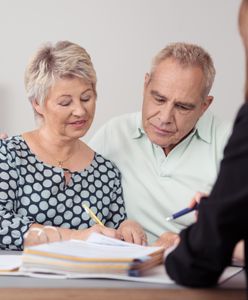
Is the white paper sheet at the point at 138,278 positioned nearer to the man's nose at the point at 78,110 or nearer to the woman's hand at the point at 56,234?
the woman's hand at the point at 56,234

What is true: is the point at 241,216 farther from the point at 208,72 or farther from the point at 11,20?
the point at 11,20

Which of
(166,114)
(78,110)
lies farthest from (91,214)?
(166,114)

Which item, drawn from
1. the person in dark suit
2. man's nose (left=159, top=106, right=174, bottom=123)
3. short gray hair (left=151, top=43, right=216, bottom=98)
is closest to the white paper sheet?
the person in dark suit

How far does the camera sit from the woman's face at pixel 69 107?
6.82 feet

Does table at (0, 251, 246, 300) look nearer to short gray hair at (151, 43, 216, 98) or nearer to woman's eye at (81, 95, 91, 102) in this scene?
woman's eye at (81, 95, 91, 102)

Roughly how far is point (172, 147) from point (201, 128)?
0.42ft

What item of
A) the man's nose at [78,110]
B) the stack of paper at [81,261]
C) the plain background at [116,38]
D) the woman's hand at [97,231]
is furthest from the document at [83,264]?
the plain background at [116,38]

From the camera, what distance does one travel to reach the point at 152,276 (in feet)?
4.71

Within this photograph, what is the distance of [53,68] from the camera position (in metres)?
2.08

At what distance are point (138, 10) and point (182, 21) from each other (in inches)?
9.7

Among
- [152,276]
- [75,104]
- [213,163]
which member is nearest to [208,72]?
[213,163]

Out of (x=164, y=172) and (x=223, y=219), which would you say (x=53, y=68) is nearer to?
(x=164, y=172)

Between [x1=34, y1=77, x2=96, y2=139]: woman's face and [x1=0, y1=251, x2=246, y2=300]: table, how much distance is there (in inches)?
32.5

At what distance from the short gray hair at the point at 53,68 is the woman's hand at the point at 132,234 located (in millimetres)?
483
